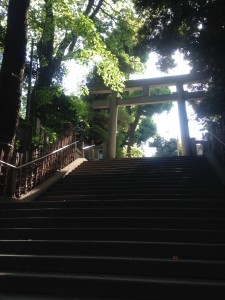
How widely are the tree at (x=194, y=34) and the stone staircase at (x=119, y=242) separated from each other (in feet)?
10.8

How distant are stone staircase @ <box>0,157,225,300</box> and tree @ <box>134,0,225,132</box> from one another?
329cm

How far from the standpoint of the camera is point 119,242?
4.90 metres

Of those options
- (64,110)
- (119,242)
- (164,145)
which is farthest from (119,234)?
(164,145)

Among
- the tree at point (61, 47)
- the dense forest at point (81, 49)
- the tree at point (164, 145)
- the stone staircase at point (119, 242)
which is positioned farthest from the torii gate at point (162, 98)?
the tree at point (164, 145)

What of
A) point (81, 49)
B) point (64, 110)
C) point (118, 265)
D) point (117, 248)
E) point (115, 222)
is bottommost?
point (118, 265)

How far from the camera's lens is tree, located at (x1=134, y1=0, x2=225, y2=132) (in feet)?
27.3

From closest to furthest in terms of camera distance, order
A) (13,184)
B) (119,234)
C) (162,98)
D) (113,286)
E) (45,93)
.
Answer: (113,286)
(119,234)
(13,184)
(45,93)
(162,98)

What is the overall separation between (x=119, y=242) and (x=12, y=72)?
6030 millimetres

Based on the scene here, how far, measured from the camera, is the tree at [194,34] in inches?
328

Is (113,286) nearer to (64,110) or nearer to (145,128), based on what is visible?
(64,110)

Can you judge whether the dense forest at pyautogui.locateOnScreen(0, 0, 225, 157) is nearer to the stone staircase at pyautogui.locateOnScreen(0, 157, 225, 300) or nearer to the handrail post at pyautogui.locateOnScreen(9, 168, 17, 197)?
the handrail post at pyautogui.locateOnScreen(9, 168, 17, 197)

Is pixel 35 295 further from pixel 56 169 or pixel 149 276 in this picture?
pixel 56 169

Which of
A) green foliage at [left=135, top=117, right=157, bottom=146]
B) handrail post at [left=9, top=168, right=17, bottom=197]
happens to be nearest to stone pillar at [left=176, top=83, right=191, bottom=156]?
handrail post at [left=9, top=168, right=17, bottom=197]

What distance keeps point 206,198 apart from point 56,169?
17.6 ft
